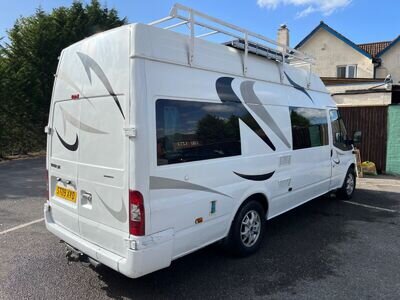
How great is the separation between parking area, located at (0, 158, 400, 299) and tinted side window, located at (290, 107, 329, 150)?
1.37 metres

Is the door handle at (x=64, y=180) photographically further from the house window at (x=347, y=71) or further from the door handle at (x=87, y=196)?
the house window at (x=347, y=71)

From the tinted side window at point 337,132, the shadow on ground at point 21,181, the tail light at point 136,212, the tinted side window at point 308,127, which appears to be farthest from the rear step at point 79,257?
the tinted side window at point 337,132

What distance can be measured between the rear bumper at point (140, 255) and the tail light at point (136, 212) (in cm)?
8

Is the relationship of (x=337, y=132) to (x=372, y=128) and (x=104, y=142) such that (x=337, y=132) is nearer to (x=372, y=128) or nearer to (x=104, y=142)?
(x=104, y=142)

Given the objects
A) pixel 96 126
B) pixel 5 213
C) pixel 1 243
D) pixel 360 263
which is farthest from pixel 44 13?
pixel 360 263

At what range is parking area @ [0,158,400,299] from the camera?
3391 mm

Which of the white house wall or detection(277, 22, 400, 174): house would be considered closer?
detection(277, 22, 400, 174): house

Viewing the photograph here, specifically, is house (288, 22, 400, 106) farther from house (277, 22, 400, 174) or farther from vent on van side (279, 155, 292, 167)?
vent on van side (279, 155, 292, 167)

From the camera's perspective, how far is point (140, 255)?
2893 millimetres

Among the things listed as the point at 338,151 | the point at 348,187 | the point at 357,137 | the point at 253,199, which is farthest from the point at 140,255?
the point at 348,187

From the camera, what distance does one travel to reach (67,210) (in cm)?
369

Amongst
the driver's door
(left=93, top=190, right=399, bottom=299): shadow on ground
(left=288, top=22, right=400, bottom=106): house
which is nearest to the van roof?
the driver's door

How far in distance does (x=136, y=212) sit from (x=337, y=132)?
196 inches

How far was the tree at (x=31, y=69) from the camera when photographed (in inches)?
563
